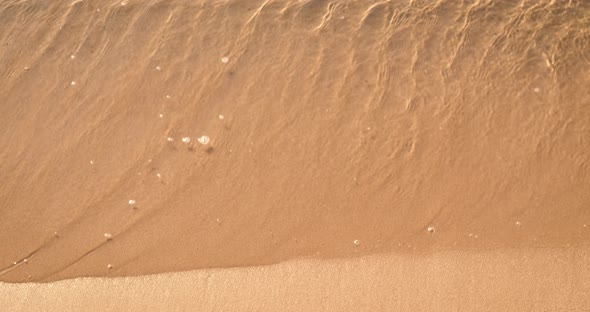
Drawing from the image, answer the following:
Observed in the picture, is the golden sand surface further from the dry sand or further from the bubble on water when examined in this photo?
the bubble on water

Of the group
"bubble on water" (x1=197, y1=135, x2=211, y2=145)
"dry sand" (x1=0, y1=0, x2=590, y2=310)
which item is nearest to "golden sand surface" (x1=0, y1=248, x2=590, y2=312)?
"dry sand" (x1=0, y1=0, x2=590, y2=310)

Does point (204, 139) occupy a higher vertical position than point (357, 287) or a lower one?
higher

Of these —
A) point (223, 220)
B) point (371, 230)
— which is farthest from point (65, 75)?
point (371, 230)

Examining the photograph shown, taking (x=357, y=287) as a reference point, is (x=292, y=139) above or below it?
above

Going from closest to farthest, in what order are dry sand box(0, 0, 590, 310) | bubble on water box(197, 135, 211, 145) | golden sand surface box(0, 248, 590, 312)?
golden sand surface box(0, 248, 590, 312), dry sand box(0, 0, 590, 310), bubble on water box(197, 135, 211, 145)

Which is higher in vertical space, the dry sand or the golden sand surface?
the dry sand

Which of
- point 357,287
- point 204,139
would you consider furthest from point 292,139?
point 357,287

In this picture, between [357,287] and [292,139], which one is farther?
[292,139]

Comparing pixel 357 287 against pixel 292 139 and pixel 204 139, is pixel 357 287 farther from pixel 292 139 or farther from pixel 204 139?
pixel 204 139

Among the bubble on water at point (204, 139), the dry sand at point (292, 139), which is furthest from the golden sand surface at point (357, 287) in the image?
the bubble on water at point (204, 139)

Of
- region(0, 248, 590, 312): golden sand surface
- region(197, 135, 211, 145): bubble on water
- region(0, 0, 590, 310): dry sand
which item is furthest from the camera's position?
region(197, 135, 211, 145): bubble on water

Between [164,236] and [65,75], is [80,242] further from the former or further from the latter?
[65,75]
